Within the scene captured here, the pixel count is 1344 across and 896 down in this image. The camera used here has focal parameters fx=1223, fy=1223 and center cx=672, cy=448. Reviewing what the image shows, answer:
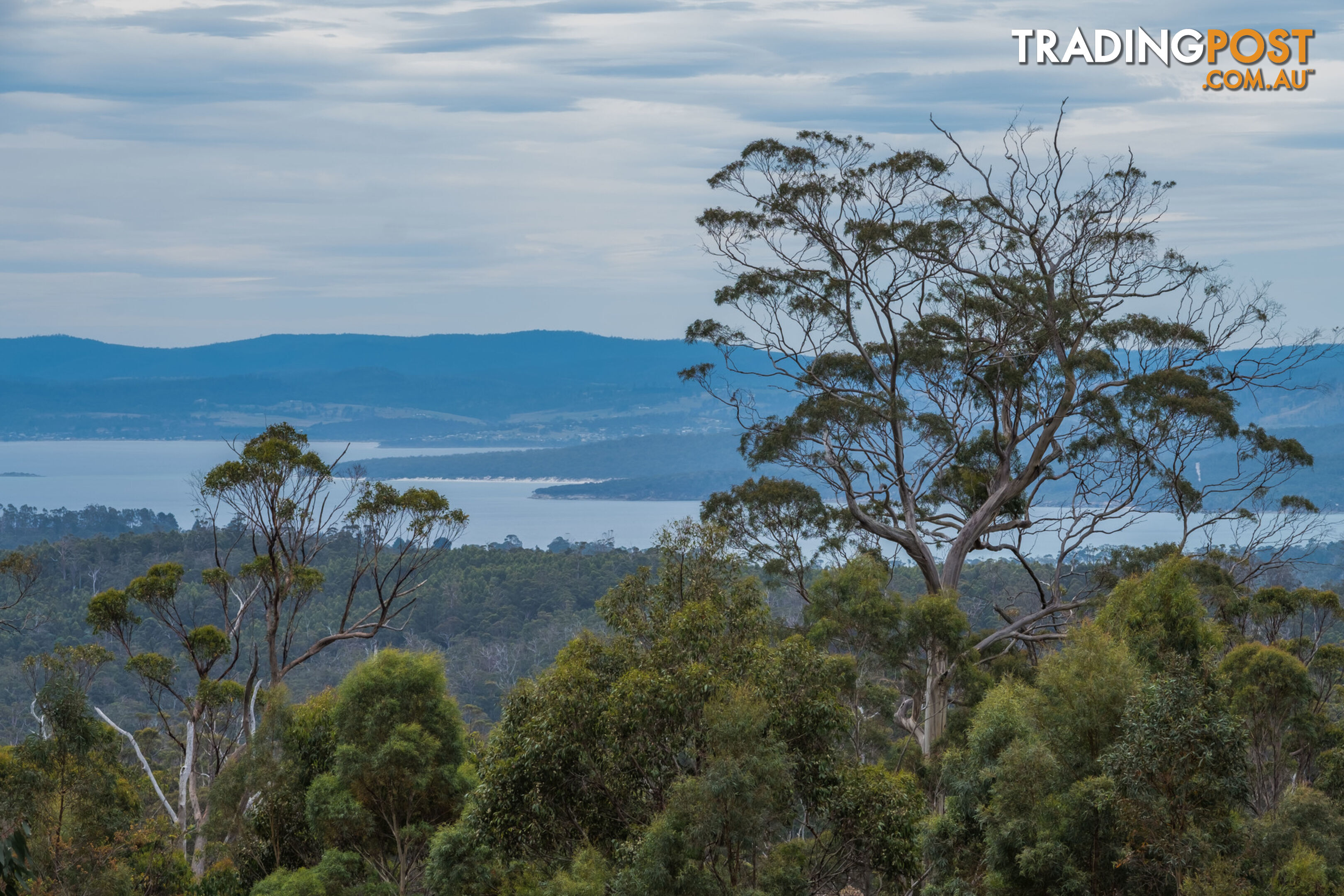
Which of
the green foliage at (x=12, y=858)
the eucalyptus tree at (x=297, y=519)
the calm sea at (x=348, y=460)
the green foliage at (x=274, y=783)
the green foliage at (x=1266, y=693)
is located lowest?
the green foliage at (x=274, y=783)

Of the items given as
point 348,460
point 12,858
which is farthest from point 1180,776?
point 348,460

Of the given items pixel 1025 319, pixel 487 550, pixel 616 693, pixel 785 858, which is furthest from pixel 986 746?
pixel 487 550

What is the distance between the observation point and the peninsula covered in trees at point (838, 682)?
8758mm

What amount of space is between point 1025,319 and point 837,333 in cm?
284

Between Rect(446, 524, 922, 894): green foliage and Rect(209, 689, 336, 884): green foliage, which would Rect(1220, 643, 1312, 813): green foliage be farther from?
Rect(209, 689, 336, 884): green foliage

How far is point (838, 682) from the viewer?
1295 centimetres

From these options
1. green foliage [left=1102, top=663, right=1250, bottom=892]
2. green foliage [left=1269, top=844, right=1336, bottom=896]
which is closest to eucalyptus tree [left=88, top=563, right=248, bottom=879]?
green foliage [left=1102, top=663, right=1250, bottom=892]

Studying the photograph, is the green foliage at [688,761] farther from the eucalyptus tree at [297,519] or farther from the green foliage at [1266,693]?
the green foliage at [1266,693]

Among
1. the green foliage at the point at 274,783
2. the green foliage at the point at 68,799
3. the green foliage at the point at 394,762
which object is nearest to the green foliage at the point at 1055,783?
the green foliage at the point at 394,762

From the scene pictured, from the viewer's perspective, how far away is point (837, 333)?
62.8ft

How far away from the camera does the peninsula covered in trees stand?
28.7 ft

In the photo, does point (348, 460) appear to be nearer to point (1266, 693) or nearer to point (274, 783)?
point (274, 783)

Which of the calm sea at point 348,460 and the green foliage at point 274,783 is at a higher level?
the calm sea at point 348,460

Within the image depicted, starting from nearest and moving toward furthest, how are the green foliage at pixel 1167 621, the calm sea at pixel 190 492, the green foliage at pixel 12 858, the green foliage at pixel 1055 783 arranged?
the green foliage at pixel 12 858 < the green foliage at pixel 1055 783 < the green foliage at pixel 1167 621 < the calm sea at pixel 190 492
